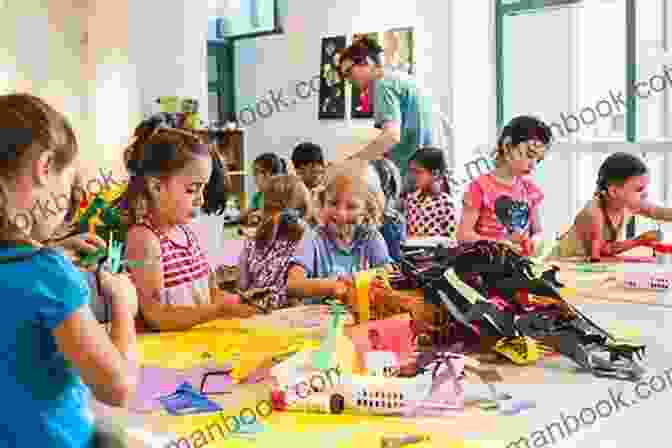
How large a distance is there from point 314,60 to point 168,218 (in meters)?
4.47

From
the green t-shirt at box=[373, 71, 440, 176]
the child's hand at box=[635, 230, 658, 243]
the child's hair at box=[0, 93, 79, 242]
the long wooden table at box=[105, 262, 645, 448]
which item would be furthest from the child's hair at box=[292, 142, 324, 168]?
the child's hair at box=[0, 93, 79, 242]

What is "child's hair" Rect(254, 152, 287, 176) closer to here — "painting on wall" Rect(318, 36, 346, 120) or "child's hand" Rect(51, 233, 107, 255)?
"painting on wall" Rect(318, 36, 346, 120)

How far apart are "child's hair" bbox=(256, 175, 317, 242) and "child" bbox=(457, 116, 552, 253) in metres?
0.54

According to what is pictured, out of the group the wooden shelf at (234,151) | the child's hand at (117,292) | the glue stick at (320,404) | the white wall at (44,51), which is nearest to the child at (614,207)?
the glue stick at (320,404)

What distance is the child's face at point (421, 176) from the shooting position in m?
3.83

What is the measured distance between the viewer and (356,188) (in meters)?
2.22

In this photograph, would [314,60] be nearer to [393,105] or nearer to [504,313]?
[393,105]

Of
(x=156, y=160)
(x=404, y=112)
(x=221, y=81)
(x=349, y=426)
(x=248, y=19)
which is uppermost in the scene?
(x=248, y=19)

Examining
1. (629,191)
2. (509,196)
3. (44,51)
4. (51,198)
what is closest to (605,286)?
(509,196)

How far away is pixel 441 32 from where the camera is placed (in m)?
5.38

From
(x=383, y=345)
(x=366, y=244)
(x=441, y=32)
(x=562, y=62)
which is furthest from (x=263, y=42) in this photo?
(x=383, y=345)

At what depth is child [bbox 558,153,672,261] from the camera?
287cm

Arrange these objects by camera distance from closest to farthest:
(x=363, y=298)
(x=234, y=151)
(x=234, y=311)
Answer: (x=363, y=298)
(x=234, y=311)
(x=234, y=151)

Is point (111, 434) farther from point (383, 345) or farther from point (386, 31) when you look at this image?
point (386, 31)
